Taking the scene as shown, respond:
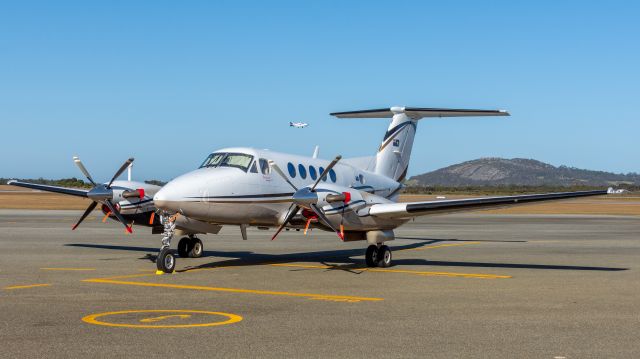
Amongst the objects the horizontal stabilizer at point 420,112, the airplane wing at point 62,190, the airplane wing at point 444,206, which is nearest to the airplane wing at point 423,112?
the horizontal stabilizer at point 420,112

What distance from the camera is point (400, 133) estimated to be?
26531 mm

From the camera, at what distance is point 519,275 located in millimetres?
17844

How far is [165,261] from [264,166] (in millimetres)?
3776

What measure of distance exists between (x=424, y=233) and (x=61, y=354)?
2888cm

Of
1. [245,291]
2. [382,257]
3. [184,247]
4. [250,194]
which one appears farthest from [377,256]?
[245,291]

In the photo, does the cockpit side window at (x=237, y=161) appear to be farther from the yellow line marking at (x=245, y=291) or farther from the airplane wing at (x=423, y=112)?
the airplane wing at (x=423, y=112)

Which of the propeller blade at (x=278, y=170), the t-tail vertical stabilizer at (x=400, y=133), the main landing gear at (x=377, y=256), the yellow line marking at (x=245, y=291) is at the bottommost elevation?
the yellow line marking at (x=245, y=291)

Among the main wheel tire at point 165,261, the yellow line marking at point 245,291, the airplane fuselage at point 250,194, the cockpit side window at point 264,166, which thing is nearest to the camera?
the yellow line marking at point 245,291

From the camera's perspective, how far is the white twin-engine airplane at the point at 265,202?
1803cm

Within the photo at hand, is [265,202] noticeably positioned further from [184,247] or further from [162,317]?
[162,317]

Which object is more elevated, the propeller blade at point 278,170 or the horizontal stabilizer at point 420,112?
the horizontal stabilizer at point 420,112

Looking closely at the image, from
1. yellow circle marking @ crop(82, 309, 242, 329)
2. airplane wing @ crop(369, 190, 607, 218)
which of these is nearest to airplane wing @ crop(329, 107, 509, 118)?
airplane wing @ crop(369, 190, 607, 218)

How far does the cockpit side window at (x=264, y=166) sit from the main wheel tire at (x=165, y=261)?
3366 mm

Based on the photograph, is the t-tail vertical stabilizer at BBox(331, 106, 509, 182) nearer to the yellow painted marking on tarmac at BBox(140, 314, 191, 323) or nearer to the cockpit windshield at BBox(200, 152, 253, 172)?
the cockpit windshield at BBox(200, 152, 253, 172)
